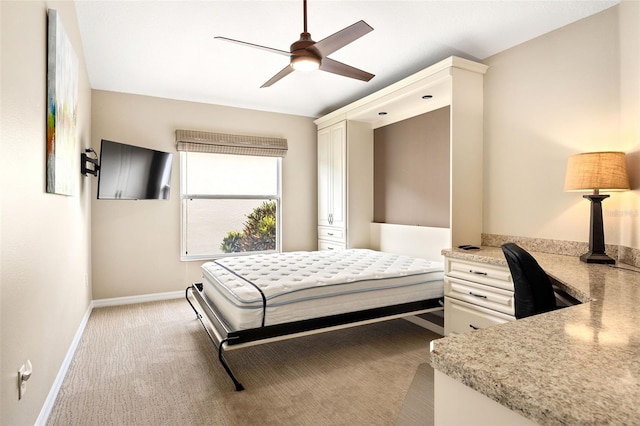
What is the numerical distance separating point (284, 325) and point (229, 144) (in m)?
3.20

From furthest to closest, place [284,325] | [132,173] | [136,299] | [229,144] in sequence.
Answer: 1. [229,144]
2. [136,299]
3. [132,173]
4. [284,325]

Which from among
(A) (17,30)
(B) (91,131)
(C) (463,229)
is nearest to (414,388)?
(C) (463,229)

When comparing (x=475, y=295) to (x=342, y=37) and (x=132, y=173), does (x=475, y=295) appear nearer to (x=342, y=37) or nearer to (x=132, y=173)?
(x=342, y=37)

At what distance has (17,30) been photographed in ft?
5.18

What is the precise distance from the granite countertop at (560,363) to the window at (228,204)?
4501 millimetres

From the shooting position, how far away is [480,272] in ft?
9.30

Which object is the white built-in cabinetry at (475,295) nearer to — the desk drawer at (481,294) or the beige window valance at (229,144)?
the desk drawer at (481,294)

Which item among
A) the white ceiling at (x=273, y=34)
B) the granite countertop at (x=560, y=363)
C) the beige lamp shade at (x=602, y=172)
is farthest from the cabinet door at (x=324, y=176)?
the granite countertop at (x=560, y=363)

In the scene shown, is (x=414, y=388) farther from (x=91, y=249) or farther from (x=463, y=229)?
(x=91, y=249)

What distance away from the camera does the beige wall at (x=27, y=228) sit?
1.44m

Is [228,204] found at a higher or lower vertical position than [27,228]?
higher

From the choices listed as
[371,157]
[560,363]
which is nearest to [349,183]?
[371,157]

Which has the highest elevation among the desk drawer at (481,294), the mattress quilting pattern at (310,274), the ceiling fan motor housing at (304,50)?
the ceiling fan motor housing at (304,50)

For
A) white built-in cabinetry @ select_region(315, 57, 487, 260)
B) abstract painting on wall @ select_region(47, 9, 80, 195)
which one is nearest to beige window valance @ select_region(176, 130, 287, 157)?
white built-in cabinetry @ select_region(315, 57, 487, 260)
